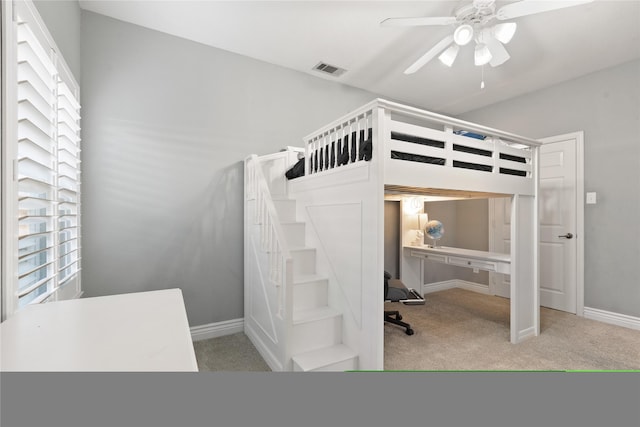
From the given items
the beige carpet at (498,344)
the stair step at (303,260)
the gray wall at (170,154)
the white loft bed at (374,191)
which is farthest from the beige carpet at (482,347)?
the stair step at (303,260)

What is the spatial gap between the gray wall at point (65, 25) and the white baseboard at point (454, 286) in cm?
405

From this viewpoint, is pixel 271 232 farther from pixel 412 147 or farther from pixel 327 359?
pixel 412 147

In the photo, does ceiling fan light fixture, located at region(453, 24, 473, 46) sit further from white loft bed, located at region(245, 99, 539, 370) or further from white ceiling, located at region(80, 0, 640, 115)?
white loft bed, located at region(245, 99, 539, 370)

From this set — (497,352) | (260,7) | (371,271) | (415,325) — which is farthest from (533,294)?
(260,7)

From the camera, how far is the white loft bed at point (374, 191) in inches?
68.6

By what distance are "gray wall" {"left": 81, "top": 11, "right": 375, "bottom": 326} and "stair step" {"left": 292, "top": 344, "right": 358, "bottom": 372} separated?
1.12 m

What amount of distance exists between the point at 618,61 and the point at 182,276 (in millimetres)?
4549

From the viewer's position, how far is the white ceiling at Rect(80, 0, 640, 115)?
2178mm

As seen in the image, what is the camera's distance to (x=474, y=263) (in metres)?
2.77

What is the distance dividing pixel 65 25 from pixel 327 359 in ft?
8.40

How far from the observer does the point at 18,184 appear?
3.35ft

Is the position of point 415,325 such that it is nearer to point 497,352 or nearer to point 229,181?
point 497,352

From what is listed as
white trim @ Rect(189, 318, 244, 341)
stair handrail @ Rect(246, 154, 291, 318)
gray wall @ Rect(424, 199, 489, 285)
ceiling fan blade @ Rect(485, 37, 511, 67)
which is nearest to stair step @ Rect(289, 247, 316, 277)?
stair handrail @ Rect(246, 154, 291, 318)

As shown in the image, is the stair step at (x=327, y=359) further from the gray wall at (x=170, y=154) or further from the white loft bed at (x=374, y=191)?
the gray wall at (x=170, y=154)
